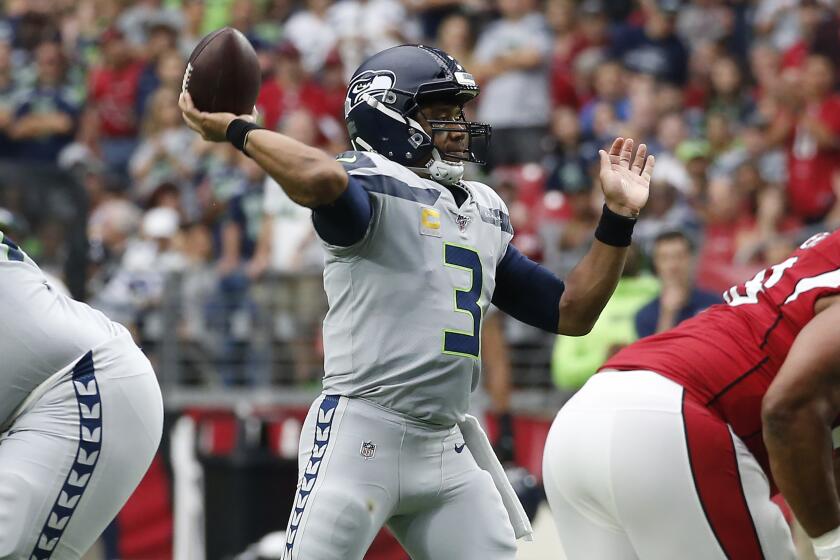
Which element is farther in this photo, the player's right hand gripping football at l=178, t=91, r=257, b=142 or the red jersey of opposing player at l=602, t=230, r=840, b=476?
the player's right hand gripping football at l=178, t=91, r=257, b=142

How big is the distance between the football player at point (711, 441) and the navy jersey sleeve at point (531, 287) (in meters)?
0.56

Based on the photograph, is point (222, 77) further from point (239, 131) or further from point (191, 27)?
point (191, 27)

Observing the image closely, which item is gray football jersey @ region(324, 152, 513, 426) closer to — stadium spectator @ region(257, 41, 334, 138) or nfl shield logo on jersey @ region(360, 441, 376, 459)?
nfl shield logo on jersey @ region(360, 441, 376, 459)

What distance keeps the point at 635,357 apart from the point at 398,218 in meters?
0.75

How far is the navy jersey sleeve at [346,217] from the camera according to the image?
11.7ft

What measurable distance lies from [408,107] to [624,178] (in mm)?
667

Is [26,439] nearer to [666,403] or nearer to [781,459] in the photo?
[666,403]

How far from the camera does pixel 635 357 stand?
12.2 ft

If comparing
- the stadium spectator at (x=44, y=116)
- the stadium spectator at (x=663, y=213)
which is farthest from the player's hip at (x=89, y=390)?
the stadium spectator at (x=44, y=116)

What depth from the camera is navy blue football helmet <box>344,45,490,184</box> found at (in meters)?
3.94

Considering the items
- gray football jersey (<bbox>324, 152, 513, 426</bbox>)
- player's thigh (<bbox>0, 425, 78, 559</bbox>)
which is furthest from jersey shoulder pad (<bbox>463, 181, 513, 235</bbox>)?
player's thigh (<bbox>0, 425, 78, 559</bbox>)

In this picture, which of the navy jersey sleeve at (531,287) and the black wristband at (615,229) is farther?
the navy jersey sleeve at (531,287)

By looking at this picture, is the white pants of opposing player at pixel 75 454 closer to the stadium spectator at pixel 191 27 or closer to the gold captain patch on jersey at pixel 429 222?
the gold captain patch on jersey at pixel 429 222

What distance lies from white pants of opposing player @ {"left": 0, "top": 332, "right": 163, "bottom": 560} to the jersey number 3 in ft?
3.03
